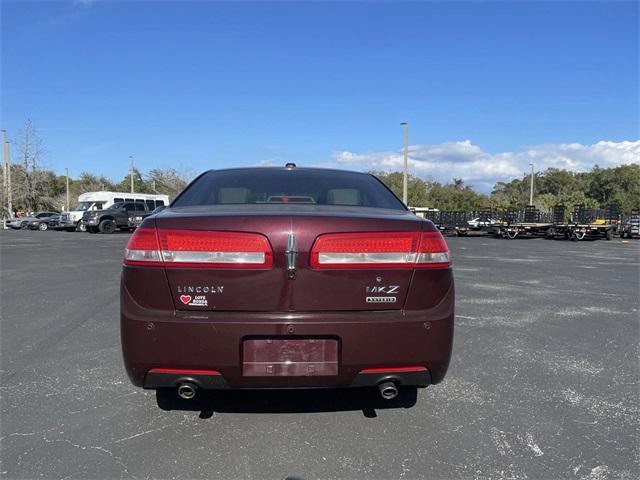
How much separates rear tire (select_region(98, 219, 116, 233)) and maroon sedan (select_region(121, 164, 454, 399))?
2598 cm

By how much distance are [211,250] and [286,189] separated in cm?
124

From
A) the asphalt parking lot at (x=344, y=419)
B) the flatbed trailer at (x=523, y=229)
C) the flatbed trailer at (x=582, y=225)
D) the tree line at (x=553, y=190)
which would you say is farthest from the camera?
the tree line at (x=553, y=190)

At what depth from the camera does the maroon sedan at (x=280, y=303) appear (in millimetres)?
2191

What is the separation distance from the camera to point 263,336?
2.20 metres

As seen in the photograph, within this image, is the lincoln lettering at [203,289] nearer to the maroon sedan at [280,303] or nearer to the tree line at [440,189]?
the maroon sedan at [280,303]

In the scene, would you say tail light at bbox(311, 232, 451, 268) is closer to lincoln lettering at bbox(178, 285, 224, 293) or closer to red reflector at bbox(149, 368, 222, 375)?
lincoln lettering at bbox(178, 285, 224, 293)

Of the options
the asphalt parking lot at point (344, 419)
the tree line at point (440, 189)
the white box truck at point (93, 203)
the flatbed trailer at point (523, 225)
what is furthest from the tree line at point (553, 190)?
the asphalt parking lot at point (344, 419)

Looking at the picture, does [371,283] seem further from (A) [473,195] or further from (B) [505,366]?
(A) [473,195]

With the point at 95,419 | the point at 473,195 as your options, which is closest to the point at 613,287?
the point at 95,419

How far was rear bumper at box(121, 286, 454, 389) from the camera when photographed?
2180mm

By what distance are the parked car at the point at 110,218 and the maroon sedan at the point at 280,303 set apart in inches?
963

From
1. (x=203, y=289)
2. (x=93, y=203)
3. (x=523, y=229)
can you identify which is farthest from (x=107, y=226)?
(x=203, y=289)

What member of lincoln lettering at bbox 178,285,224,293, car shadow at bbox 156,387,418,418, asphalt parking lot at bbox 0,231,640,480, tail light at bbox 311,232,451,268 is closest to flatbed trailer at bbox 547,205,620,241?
asphalt parking lot at bbox 0,231,640,480

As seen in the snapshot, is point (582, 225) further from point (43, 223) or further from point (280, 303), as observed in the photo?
point (43, 223)
